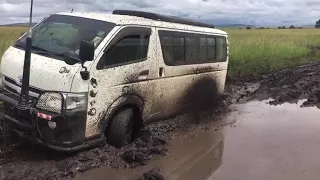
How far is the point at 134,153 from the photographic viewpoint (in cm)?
579

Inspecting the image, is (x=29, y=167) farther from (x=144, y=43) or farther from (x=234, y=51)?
(x=234, y=51)

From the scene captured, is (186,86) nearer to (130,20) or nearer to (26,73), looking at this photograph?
(130,20)

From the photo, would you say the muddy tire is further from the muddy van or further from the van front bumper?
the van front bumper

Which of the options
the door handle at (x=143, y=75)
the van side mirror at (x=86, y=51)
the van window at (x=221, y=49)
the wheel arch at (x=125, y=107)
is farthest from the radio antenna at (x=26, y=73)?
the van window at (x=221, y=49)

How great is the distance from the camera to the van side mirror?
16.9 feet

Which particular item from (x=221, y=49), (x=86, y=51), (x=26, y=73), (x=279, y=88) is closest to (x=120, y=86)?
(x=86, y=51)

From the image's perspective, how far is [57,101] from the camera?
514 centimetres

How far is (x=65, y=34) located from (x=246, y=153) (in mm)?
3510

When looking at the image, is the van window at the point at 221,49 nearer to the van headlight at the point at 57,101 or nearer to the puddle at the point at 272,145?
the puddle at the point at 272,145

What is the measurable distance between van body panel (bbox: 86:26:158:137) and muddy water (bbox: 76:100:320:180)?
2.49ft

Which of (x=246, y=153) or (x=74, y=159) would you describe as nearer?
(x=74, y=159)

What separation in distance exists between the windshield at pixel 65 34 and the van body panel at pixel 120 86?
0.37 m

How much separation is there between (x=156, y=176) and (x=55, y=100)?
1.65m

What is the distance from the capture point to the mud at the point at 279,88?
1174cm
